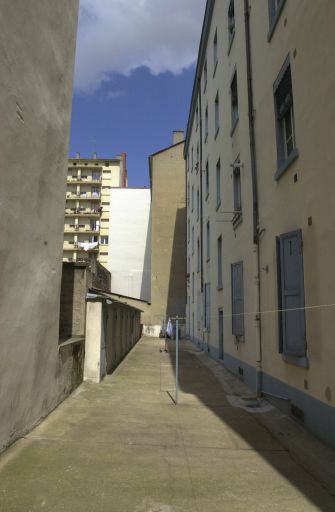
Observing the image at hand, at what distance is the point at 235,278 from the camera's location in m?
12.3

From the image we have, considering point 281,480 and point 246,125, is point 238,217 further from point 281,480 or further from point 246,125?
point 281,480

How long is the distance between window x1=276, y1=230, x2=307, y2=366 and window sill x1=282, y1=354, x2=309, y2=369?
0.02m

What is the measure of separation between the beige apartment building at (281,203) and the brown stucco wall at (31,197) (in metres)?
3.97

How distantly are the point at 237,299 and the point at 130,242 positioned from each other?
142 ft

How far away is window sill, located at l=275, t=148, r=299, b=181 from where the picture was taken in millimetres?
7283

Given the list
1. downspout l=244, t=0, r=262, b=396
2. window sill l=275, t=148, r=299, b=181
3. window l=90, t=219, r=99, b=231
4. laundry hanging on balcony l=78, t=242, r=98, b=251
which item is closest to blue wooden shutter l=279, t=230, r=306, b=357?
window sill l=275, t=148, r=299, b=181

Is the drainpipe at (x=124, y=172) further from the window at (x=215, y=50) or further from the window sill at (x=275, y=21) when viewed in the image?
the window sill at (x=275, y=21)

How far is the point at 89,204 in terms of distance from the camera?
64.0 m

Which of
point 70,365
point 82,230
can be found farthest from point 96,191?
point 70,365

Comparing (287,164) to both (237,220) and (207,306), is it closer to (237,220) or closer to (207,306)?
(237,220)

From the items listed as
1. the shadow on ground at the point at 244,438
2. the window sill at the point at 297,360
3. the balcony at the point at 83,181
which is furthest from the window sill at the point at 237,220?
the balcony at the point at 83,181

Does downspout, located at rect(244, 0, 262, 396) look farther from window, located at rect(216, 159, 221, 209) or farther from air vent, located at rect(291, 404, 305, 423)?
window, located at rect(216, 159, 221, 209)

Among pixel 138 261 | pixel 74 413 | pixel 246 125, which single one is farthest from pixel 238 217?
pixel 138 261

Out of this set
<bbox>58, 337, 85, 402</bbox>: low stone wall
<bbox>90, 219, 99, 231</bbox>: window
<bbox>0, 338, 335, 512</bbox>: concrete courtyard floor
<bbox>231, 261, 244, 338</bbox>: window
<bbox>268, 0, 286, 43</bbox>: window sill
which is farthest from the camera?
<bbox>90, 219, 99, 231</bbox>: window
